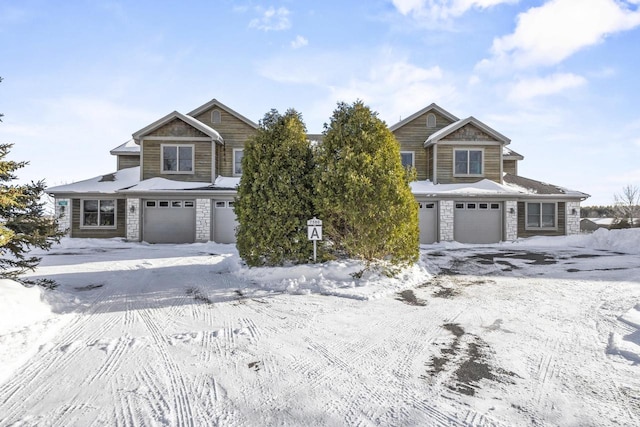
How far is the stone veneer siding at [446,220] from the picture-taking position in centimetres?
1655

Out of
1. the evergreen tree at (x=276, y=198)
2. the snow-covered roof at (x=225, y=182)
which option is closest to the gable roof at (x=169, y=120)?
the snow-covered roof at (x=225, y=182)

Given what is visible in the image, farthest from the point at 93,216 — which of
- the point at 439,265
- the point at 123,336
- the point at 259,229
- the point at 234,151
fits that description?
the point at 439,265

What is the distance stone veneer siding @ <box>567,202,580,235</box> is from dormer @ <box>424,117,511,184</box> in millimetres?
3893

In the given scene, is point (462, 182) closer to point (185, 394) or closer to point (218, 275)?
point (218, 275)

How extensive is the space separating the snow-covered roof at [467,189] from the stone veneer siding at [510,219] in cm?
67

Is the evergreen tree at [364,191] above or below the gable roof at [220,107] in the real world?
below

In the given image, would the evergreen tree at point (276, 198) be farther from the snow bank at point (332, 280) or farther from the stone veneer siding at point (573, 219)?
the stone veneer siding at point (573, 219)

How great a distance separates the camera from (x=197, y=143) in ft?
56.6

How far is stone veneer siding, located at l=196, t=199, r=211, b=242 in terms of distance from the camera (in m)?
16.3

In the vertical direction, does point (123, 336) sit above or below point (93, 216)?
below

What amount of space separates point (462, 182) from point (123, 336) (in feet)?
56.6

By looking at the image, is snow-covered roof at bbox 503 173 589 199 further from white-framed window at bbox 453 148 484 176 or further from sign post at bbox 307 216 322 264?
sign post at bbox 307 216 322 264

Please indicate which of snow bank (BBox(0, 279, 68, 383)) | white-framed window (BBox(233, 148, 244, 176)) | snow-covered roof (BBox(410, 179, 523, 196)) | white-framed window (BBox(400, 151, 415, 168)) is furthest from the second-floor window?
snow bank (BBox(0, 279, 68, 383))

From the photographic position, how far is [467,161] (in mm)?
17812
